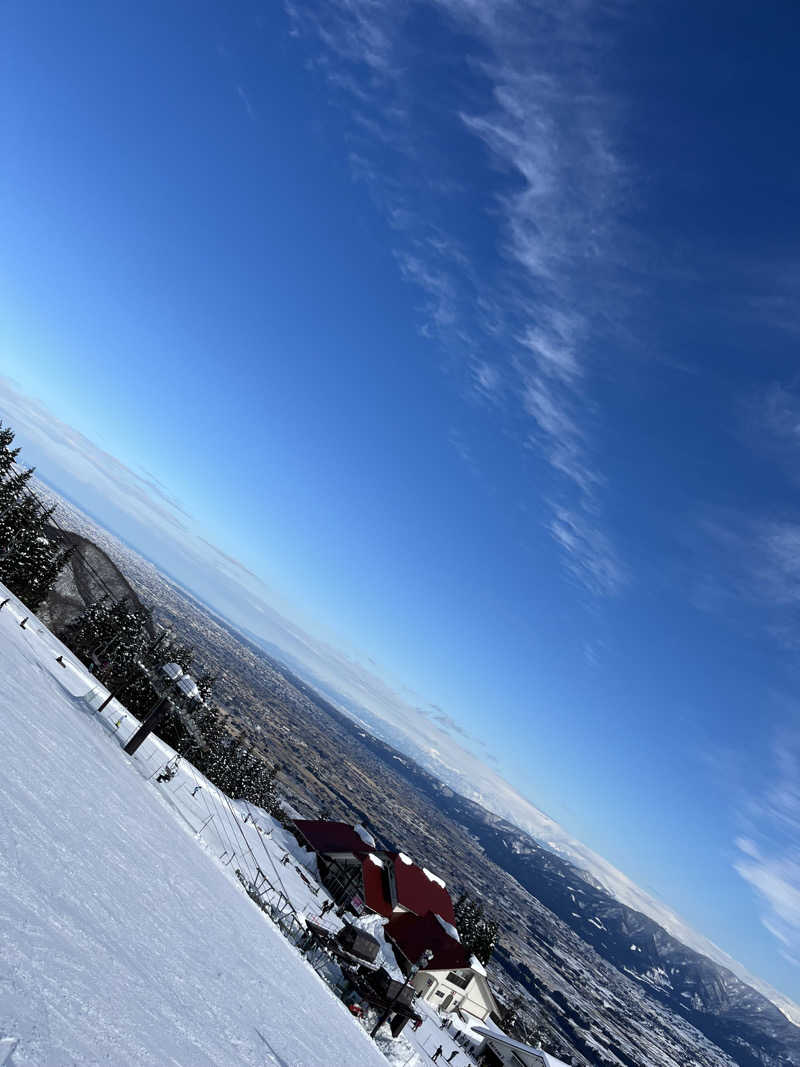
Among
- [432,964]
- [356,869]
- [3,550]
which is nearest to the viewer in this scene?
[432,964]

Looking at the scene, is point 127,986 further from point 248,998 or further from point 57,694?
point 57,694

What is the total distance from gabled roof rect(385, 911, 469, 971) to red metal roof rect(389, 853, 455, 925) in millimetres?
1168

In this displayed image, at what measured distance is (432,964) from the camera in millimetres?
53438

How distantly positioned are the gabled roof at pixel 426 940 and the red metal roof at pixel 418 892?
117 centimetres

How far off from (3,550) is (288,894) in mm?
57487

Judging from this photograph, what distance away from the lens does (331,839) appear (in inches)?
2435

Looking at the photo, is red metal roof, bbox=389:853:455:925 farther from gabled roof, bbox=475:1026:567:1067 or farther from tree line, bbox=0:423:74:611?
tree line, bbox=0:423:74:611

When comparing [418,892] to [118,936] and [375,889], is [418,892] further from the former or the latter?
[118,936]

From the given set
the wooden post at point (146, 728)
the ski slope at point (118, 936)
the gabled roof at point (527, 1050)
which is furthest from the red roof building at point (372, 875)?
the wooden post at point (146, 728)

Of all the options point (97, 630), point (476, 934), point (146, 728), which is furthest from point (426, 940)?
point (97, 630)

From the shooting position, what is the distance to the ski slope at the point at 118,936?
744cm

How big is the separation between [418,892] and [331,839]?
13.1 m

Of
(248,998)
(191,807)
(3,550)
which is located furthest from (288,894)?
(3,550)

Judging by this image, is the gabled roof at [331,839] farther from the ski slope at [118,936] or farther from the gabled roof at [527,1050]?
the ski slope at [118,936]
